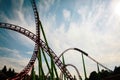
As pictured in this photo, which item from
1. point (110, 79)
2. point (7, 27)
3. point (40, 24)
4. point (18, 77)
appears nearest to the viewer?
point (40, 24)

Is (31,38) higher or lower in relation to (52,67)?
higher

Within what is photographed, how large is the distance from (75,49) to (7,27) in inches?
307

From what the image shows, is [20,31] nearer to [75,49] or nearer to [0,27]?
[0,27]

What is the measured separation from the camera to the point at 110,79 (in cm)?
1342

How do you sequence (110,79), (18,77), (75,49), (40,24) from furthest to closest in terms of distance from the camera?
(75,49)
(18,77)
(110,79)
(40,24)

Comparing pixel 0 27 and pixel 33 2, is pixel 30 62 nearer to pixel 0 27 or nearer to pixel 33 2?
pixel 0 27

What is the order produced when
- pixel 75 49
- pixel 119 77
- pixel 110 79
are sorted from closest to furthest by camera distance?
pixel 119 77 < pixel 110 79 < pixel 75 49

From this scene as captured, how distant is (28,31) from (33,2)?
448 cm

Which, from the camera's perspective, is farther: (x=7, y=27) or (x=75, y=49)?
(x=7, y=27)

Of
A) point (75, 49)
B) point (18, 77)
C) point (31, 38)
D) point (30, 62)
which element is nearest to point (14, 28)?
point (31, 38)

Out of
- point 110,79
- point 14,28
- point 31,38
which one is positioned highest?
point 14,28

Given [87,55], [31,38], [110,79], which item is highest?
[31,38]

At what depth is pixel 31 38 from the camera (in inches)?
660

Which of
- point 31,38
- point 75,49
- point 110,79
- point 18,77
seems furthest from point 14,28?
point 110,79
